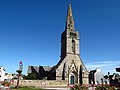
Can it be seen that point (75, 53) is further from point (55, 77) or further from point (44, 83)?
point (44, 83)

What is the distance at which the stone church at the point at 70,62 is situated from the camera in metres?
46.0

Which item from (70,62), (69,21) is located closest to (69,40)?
(70,62)

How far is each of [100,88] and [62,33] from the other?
45.0 m

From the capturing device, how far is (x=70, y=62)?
47750mm

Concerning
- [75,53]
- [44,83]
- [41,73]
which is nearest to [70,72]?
[75,53]

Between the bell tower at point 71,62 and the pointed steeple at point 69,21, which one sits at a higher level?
the pointed steeple at point 69,21

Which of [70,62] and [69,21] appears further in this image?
[69,21]

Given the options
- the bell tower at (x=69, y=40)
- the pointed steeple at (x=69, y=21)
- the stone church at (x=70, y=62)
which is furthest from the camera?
the pointed steeple at (x=69, y=21)

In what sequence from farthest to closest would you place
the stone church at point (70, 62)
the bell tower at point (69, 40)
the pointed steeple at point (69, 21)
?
the pointed steeple at point (69, 21) < the bell tower at point (69, 40) < the stone church at point (70, 62)

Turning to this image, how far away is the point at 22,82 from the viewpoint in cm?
3612

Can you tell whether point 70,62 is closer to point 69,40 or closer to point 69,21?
point 69,40

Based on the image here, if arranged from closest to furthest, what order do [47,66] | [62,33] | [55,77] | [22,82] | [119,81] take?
1. [119,81]
2. [22,82]
3. [55,77]
4. [62,33]
5. [47,66]

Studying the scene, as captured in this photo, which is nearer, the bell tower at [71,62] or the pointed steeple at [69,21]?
the bell tower at [71,62]

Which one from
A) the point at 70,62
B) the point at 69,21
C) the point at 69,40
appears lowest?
the point at 70,62
